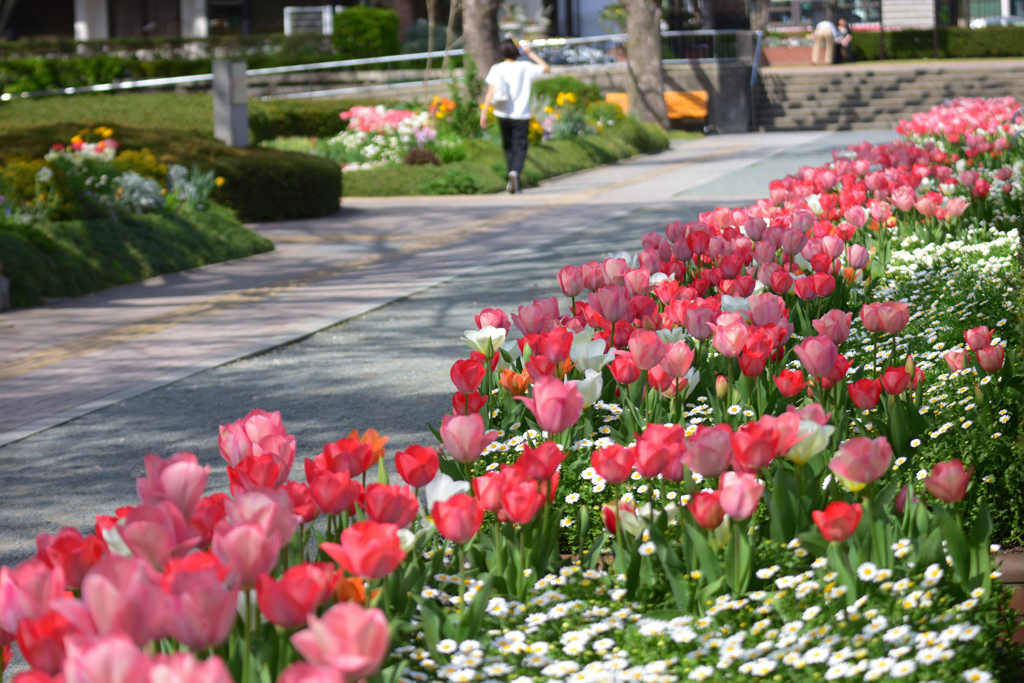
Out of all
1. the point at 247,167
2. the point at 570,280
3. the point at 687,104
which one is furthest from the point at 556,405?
the point at 687,104

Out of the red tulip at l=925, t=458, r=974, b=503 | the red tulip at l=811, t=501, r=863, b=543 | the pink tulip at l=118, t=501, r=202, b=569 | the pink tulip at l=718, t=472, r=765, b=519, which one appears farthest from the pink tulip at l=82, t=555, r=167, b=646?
the red tulip at l=925, t=458, r=974, b=503

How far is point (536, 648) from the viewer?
2.12m

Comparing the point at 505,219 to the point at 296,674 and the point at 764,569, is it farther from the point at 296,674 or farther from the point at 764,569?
the point at 296,674

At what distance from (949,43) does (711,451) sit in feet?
138

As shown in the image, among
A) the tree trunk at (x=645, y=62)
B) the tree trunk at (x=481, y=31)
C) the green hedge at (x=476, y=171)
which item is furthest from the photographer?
the tree trunk at (x=645, y=62)

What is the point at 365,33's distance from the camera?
113 ft

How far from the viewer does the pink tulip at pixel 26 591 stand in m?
1.61

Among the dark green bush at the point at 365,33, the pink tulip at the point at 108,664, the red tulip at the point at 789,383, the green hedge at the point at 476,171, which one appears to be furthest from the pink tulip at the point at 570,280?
the dark green bush at the point at 365,33

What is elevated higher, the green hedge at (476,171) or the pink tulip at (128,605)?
the green hedge at (476,171)

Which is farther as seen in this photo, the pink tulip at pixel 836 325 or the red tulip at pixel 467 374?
the pink tulip at pixel 836 325

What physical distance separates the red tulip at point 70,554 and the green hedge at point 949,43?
138 feet

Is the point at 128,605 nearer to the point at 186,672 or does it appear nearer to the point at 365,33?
the point at 186,672

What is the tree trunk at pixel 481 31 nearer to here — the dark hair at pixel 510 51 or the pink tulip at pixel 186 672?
the dark hair at pixel 510 51

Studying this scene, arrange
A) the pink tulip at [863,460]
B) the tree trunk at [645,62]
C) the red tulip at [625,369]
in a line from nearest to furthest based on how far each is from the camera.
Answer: the pink tulip at [863,460] < the red tulip at [625,369] < the tree trunk at [645,62]
